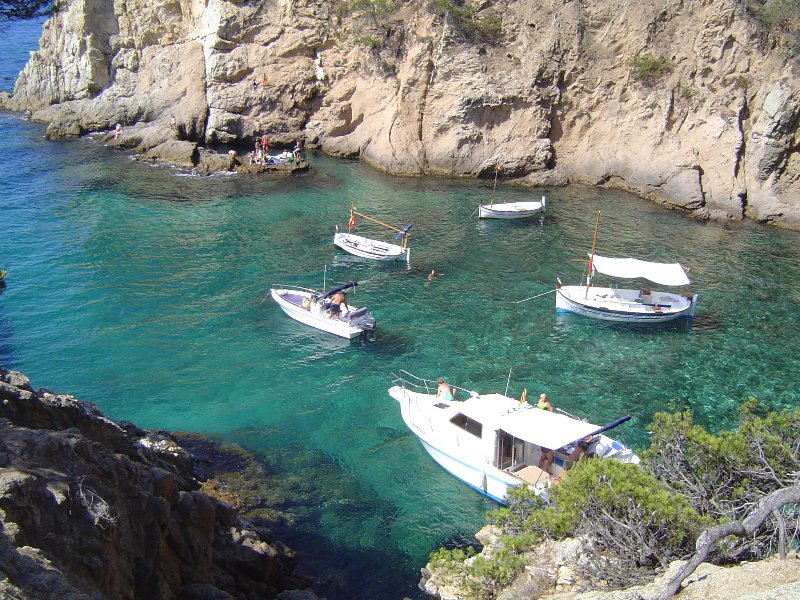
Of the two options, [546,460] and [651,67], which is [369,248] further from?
[651,67]

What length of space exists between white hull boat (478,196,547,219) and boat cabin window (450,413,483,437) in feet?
73.2

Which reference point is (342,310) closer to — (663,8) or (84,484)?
(84,484)

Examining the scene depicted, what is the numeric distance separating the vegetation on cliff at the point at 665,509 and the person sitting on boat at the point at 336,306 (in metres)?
15.3

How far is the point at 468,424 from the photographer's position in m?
21.5

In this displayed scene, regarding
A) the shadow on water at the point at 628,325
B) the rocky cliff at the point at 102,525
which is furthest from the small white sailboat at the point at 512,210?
the rocky cliff at the point at 102,525

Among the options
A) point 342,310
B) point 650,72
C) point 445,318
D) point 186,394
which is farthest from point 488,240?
point 186,394

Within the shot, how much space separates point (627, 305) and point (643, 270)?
71.5 inches

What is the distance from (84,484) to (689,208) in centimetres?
3964

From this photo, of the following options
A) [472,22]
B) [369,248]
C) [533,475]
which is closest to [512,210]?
[369,248]

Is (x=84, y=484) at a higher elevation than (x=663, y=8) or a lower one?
lower

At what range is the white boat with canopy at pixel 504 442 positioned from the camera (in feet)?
65.4

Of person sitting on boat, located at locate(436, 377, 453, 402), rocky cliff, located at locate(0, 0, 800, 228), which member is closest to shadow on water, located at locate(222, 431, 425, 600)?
person sitting on boat, located at locate(436, 377, 453, 402)

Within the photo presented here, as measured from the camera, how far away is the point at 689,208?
42.9m

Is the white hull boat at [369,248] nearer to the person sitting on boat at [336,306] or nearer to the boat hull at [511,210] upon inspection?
the person sitting on boat at [336,306]
